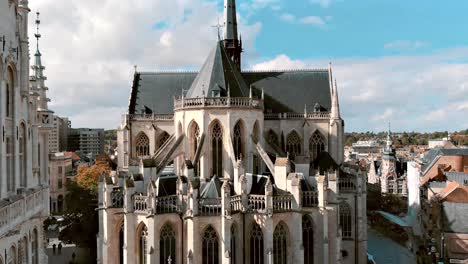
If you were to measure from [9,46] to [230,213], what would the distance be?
17.5 metres

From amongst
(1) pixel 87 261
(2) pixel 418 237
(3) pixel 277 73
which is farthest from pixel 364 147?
(1) pixel 87 261

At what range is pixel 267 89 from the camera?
4691 centimetres

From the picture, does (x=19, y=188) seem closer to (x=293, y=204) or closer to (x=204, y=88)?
(x=293, y=204)

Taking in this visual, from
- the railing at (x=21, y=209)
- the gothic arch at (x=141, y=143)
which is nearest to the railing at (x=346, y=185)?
the gothic arch at (x=141, y=143)

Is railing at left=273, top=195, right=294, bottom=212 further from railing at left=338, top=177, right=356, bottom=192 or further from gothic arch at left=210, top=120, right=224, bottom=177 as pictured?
railing at left=338, top=177, right=356, bottom=192

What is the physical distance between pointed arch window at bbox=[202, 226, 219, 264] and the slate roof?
63.7ft

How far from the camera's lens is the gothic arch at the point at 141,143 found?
4591 cm

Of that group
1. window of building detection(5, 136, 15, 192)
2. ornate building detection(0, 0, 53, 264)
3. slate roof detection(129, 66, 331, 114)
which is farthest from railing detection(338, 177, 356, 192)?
window of building detection(5, 136, 15, 192)

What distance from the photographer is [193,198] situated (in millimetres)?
28141

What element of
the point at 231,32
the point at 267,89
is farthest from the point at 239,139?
the point at 231,32

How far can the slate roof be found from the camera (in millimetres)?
46031

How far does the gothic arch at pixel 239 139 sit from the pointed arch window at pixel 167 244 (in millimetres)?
8118

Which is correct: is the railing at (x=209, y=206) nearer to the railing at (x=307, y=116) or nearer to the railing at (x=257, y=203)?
the railing at (x=257, y=203)

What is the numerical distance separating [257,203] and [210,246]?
4077 millimetres
